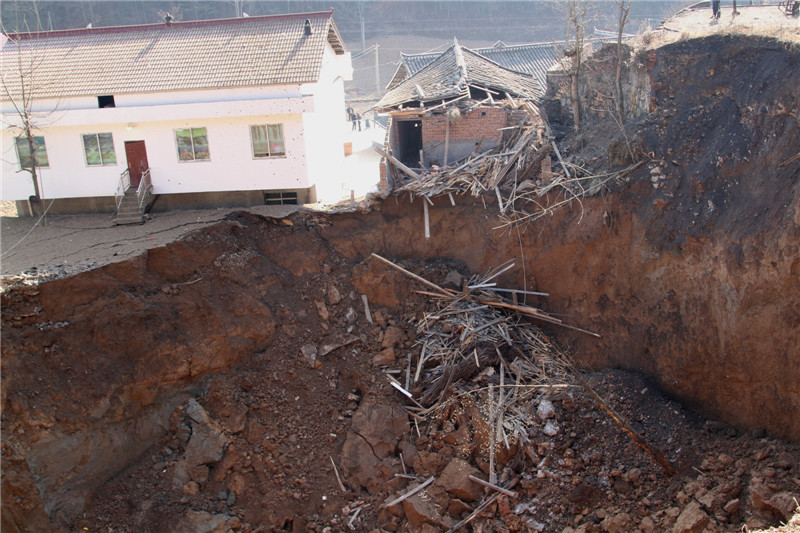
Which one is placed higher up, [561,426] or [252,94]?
[252,94]

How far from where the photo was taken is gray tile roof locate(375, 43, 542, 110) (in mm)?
15188

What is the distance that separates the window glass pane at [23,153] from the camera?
53.6 feet

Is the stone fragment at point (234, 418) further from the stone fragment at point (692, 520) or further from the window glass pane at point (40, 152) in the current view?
the window glass pane at point (40, 152)

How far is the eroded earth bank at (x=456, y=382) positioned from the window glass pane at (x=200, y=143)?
427 centimetres

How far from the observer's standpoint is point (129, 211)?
15.5m

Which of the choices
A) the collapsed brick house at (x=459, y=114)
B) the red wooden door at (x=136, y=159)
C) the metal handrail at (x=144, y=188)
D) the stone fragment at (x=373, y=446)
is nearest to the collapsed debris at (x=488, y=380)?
the stone fragment at (x=373, y=446)

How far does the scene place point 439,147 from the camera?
1489 cm

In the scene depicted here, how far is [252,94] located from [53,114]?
5.39 metres

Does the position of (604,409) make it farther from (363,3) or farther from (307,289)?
(363,3)

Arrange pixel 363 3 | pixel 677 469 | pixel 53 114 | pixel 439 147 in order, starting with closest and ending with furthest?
pixel 677 469 → pixel 439 147 → pixel 53 114 → pixel 363 3

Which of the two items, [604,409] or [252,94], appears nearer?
[604,409]

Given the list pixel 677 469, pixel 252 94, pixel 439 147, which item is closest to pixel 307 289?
pixel 439 147

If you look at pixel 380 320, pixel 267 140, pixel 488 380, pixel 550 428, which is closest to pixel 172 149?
pixel 267 140

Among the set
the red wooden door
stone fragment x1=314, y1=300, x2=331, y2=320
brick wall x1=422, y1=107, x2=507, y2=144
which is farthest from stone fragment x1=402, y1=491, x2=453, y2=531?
the red wooden door
